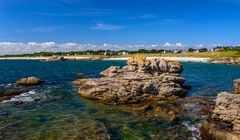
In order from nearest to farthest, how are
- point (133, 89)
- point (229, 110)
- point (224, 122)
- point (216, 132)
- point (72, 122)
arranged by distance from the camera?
point (216, 132) < point (224, 122) < point (229, 110) < point (72, 122) < point (133, 89)

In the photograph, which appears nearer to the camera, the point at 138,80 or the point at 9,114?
the point at 9,114

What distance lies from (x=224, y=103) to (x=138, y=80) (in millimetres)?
20311

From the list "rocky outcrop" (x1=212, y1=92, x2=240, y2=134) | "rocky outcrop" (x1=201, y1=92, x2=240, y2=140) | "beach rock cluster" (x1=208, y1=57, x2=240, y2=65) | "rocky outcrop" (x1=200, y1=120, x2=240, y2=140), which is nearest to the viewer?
"rocky outcrop" (x1=200, y1=120, x2=240, y2=140)

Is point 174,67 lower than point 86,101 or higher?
higher

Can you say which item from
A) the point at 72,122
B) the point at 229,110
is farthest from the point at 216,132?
the point at 72,122

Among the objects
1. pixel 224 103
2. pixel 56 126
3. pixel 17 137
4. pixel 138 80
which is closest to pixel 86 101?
pixel 138 80

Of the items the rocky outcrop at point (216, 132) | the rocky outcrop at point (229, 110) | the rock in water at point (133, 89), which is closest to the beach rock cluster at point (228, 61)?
the rock in water at point (133, 89)

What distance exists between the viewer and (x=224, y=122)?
30312 millimetres

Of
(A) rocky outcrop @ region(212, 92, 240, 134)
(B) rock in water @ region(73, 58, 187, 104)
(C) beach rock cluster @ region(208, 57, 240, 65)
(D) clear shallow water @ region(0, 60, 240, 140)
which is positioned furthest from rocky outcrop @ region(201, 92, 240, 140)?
(C) beach rock cluster @ region(208, 57, 240, 65)

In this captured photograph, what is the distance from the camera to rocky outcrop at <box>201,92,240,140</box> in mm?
26172

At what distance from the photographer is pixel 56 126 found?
104 feet

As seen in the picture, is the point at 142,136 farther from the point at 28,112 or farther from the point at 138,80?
the point at 138,80

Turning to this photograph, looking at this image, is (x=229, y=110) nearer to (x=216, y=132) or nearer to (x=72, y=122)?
(x=216, y=132)

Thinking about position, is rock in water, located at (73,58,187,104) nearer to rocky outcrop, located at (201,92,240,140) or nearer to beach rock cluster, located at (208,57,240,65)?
rocky outcrop, located at (201,92,240,140)
